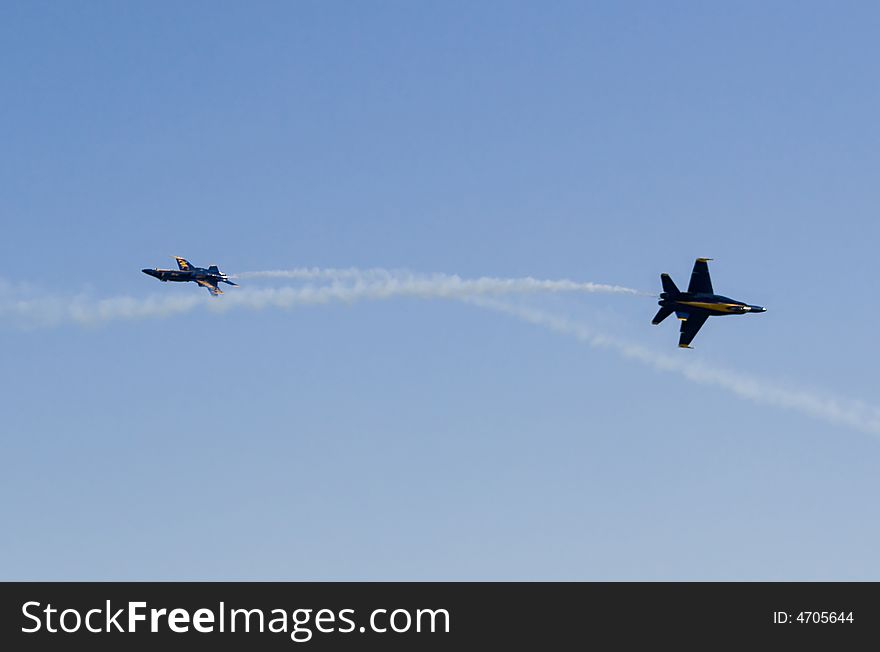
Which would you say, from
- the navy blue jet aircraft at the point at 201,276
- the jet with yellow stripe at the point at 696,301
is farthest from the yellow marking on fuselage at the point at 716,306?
the navy blue jet aircraft at the point at 201,276

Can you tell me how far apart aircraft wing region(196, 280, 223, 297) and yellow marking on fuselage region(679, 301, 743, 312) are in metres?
55.6

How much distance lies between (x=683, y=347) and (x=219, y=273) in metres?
55.9

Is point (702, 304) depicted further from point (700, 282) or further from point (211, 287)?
point (211, 287)

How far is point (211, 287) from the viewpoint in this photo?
650 feet

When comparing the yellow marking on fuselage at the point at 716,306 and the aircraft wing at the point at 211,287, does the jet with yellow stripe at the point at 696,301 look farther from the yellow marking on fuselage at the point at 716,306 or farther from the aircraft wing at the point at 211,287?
the aircraft wing at the point at 211,287

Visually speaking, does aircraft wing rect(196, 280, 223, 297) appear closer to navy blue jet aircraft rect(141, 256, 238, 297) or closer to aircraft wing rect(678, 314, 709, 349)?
navy blue jet aircraft rect(141, 256, 238, 297)

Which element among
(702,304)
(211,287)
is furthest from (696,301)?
(211,287)

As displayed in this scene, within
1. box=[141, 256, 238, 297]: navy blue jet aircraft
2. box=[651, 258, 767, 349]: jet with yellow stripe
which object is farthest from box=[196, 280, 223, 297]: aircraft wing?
box=[651, 258, 767, 349]: jet with yellow stripe

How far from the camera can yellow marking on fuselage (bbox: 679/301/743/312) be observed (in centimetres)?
17175

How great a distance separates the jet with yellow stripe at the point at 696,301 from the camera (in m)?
173
